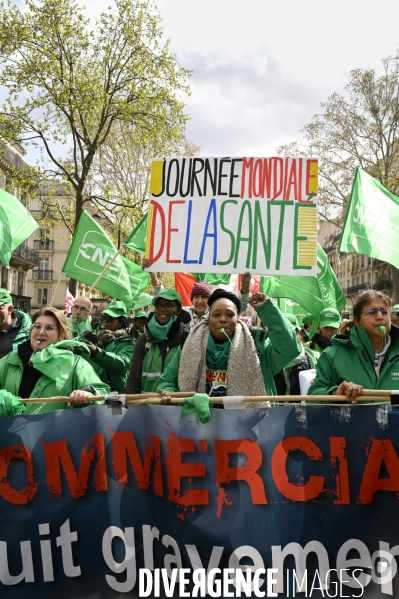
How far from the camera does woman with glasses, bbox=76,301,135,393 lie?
5.51 meters

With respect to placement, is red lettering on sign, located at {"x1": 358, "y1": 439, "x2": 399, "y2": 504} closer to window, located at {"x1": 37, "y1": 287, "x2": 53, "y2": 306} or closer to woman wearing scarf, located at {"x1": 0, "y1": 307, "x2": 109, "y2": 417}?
woman wearing scarf, located at {"x1": 0, "y1": 307, "x2": 109, "y2": 417}

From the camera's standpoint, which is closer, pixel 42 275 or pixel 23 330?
pixel 23 330

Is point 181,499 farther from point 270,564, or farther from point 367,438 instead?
point 367,438

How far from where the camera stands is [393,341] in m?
3.73

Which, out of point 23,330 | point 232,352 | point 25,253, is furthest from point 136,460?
point 25,253

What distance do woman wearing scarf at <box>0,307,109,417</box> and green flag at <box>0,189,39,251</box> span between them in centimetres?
290

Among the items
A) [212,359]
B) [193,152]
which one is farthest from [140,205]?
[212,359]

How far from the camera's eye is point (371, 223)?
20.4 feet

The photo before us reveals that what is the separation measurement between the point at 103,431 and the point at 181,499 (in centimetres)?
55

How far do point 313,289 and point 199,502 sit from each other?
421 cm

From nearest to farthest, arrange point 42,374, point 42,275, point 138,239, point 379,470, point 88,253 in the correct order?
point 379,470 → point 42,374 → point 138,239 → point 88,253 → point 42,275

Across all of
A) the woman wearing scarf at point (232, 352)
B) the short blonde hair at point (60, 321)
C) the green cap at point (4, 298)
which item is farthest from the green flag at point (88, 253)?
the woman wearing scarf at point (232, 352)

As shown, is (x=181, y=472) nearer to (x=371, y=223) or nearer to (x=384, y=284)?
(x=371, y=223)

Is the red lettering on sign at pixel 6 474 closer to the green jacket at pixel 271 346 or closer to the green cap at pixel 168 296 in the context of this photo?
the green jacket at pixel 271 346
